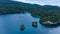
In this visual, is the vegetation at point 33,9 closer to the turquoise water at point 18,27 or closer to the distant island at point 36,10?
the distant island at point 36,10

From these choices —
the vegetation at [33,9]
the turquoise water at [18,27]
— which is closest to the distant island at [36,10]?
the vegetation at [33,9]

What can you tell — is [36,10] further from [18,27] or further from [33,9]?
[18,27]

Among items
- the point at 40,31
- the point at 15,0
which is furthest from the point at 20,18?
the point at 15,0

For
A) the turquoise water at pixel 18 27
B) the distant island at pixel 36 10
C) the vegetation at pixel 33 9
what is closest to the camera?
the turquoise water at pixel 18 27

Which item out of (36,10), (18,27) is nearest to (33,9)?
(36,10)

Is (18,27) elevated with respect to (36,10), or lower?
lower

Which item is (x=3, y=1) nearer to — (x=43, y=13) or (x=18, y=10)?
(x=18, y=10)

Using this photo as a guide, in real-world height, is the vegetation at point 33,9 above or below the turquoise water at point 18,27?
above
